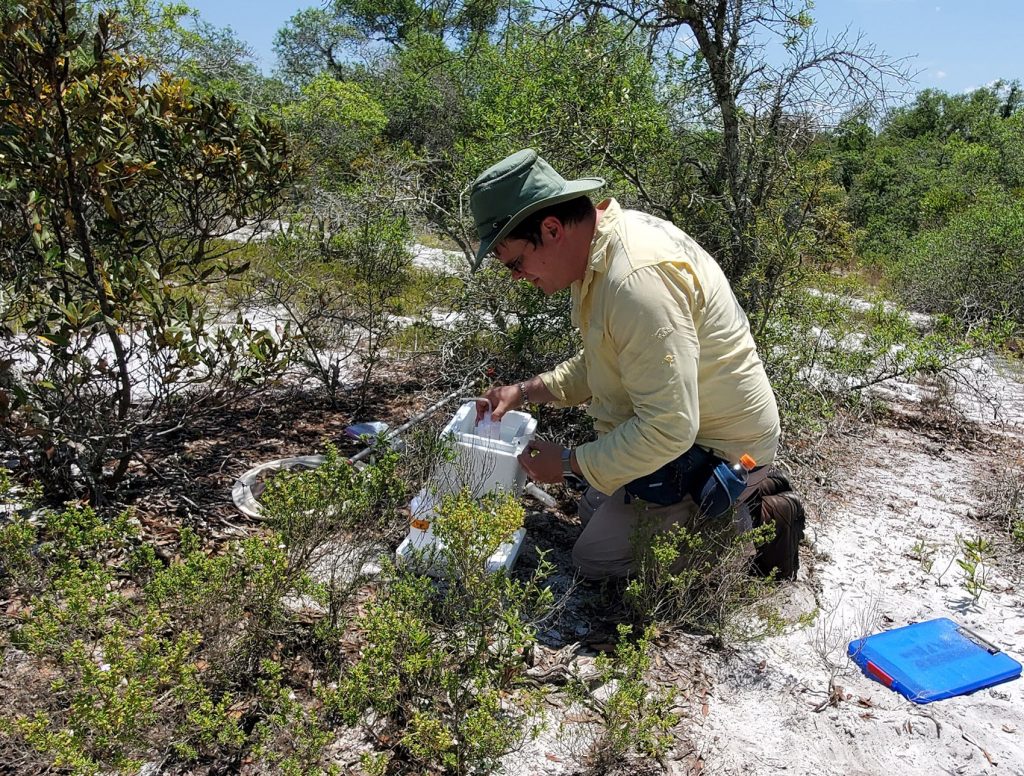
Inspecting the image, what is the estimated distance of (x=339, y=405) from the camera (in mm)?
4668

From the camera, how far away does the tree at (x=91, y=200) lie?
2529mm

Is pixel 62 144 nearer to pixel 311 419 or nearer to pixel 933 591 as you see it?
pixel 311 419

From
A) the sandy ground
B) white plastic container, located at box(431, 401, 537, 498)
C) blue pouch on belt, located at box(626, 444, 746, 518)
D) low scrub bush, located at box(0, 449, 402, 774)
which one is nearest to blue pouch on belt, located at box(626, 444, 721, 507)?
blue pouch on belt, located at box(626, 444, 746, 518)

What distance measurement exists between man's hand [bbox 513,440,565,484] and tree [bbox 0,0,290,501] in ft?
4.29

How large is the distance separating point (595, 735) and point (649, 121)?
11.2 feet

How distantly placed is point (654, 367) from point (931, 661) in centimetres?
152

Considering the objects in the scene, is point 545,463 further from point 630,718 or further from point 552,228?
point 630,718

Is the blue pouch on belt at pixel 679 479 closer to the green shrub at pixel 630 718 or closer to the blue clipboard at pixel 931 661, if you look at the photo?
the green shrub at pixel 630 718

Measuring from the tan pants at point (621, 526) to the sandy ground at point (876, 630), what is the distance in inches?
18.5

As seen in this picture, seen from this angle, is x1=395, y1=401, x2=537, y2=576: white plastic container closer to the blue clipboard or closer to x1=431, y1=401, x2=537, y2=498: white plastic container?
x1=431, y1=401, x2=537, y2=498: white plastic container

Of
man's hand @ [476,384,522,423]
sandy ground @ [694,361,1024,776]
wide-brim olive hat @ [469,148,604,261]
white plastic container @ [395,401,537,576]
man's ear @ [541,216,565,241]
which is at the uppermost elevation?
wide-brim olive hat @ [469,148,604,261]

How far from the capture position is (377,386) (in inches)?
199

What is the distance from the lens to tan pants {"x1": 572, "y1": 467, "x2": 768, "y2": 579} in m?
2.82

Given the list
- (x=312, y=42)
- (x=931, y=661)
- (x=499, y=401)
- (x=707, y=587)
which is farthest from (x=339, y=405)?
(x=312, y=42)
